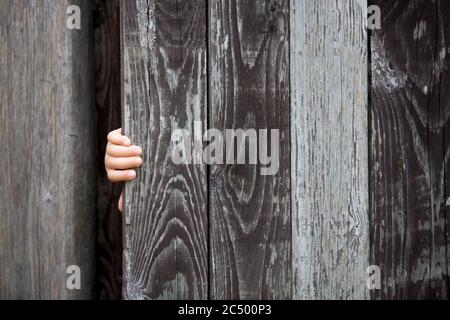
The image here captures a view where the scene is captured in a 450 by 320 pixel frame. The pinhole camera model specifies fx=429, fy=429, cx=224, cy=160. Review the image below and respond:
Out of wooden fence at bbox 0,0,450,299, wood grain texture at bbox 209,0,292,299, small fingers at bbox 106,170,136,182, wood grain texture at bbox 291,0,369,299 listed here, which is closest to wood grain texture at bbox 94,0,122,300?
wooden fence at bbox 0,0,450,299

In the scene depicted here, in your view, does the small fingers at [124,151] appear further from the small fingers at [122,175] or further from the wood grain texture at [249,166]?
the wood grain texture at [249,166]

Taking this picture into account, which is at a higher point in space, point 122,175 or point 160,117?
point 160,117

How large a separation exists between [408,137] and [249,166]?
0.44 metres

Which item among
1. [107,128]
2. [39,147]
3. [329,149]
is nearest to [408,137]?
[329,149]

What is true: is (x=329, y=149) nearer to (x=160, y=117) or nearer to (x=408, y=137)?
(x=408, y=137)

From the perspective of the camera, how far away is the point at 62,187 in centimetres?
116

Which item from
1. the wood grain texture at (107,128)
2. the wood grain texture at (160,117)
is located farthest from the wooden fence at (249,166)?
the wood grain texture at (107,128)

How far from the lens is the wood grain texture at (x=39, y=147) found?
116 centimetres

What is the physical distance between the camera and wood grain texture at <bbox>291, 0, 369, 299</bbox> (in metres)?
1.14

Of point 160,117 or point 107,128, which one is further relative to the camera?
point 107,128

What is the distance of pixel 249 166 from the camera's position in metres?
1.15

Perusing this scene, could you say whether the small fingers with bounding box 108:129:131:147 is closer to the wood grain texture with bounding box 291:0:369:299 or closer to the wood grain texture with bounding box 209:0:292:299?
the wood grain texture with bounding box 209:0:292:299
